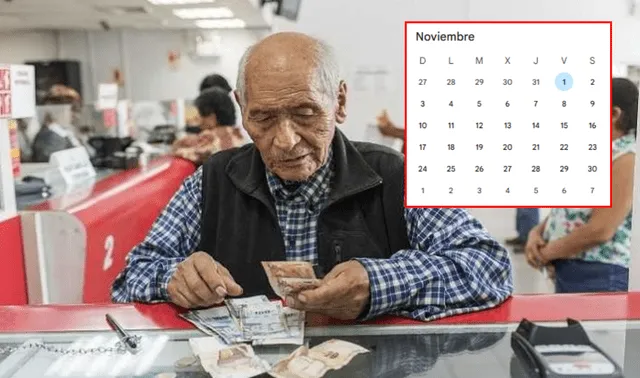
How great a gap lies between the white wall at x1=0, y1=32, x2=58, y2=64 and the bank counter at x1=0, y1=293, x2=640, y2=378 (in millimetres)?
10102

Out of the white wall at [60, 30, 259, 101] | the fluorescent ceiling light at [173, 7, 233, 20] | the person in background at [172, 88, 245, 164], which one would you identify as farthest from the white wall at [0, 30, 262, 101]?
the person in background at [172, 88, 245, 164]

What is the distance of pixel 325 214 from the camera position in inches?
50.4

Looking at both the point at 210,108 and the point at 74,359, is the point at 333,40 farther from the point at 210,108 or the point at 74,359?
the point at 210,108

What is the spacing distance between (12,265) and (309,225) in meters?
1.13

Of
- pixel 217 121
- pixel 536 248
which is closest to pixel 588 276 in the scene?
pixel 536 248

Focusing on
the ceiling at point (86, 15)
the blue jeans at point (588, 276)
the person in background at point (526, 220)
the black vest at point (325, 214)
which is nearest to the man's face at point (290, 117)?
the black vest at point (325, 214)

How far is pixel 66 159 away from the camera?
284 centimetres

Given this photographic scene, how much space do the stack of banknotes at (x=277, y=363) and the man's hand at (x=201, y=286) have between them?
130 millimetres

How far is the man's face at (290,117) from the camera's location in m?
1.12

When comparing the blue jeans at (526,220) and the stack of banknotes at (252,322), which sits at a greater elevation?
the stack of banknotes at (252,322)

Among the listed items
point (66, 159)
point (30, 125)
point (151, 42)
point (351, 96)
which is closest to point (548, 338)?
point (351, 96)

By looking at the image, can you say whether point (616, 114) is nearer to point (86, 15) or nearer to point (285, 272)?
point (285, 272)

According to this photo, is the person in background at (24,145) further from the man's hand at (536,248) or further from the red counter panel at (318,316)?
the red counter panel at (318,316)

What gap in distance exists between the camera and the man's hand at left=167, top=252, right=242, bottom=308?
1031 mm
